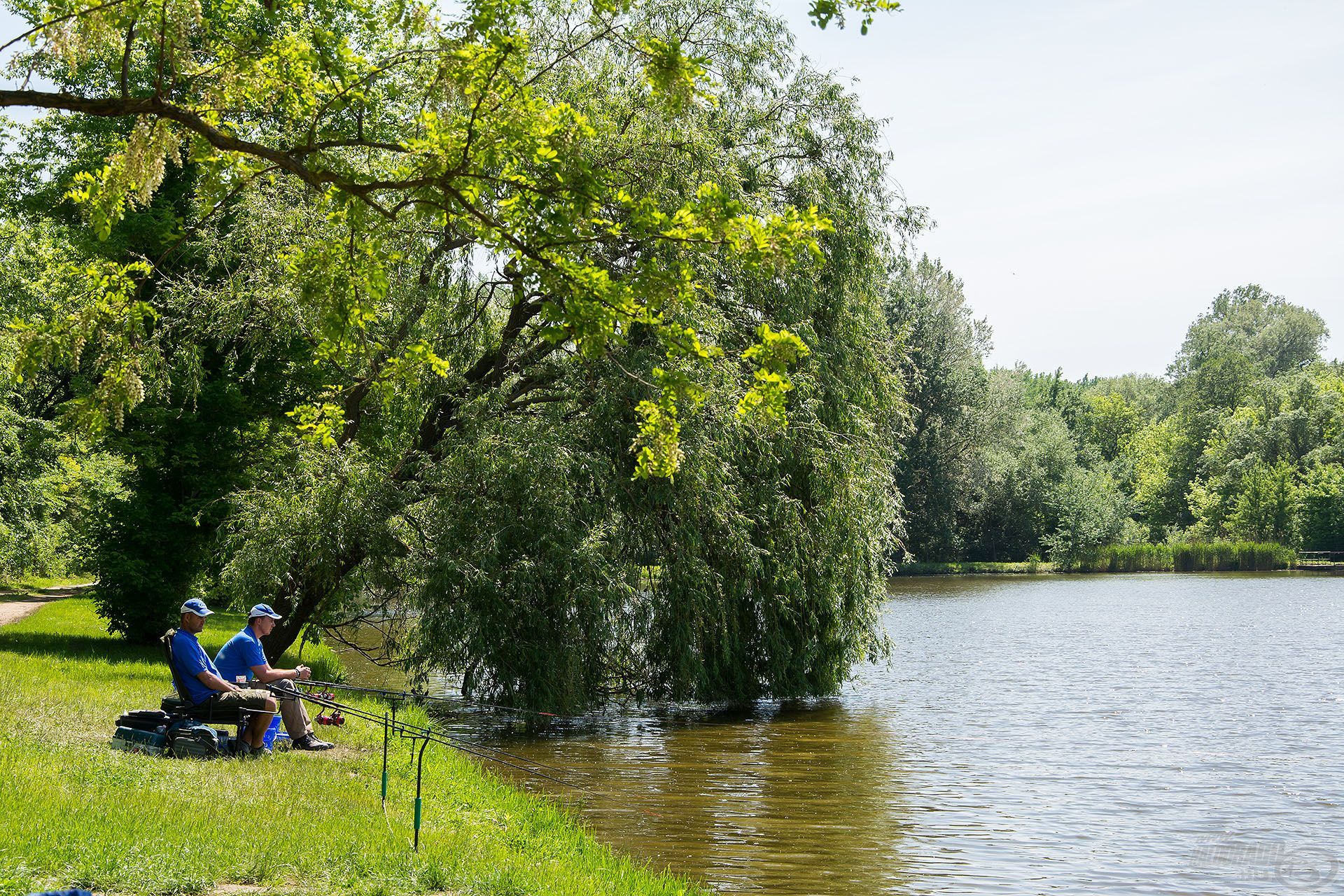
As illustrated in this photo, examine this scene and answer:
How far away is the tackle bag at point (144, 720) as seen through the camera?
33.9ft

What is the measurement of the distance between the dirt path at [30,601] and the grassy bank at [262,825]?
14.8 m

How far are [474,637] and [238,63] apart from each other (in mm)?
7804

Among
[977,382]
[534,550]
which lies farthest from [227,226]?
[977,382]

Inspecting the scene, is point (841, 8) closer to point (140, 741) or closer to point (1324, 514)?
point (140, 741)

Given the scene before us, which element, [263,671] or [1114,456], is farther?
[1114,456]

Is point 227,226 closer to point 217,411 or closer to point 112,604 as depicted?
point 217,411

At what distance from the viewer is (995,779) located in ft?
48.2

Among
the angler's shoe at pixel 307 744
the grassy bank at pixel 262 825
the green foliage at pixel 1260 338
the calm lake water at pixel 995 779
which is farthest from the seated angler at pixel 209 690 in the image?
the green foliage at pixel 1260 338

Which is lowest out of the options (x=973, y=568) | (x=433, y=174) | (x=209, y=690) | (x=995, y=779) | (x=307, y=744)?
(x=995, y=779)

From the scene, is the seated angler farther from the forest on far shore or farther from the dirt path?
the forest on far shore

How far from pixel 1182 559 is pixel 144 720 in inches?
2622

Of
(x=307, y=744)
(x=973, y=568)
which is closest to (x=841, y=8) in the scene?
(x=307, y=744)

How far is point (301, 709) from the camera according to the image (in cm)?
1157

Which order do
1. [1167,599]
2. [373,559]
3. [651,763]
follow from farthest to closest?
1. [1167,599]
2. [373,559]
3. [651,763]
